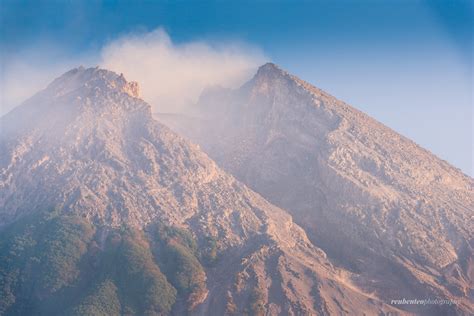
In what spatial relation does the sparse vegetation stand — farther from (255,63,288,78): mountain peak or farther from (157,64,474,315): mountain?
(255,63,288,78): mountain peak

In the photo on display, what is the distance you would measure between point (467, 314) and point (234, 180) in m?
49.3

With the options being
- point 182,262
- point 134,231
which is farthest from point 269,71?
point 182,262

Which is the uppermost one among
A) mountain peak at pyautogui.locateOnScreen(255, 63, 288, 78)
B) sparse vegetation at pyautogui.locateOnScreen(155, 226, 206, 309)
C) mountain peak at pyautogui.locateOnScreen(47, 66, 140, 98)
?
mountain peak at pyautogui.locateOnScreen(255, 63, 288, 78)

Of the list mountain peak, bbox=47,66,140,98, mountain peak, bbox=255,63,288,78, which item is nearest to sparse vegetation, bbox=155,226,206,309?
mountain peak, bbox=47,66,140,98

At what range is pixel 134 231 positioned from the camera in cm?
10662

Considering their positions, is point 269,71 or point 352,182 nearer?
point 352,182

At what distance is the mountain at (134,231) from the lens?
95188mm

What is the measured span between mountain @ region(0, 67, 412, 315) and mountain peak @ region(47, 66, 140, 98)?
3.58 m

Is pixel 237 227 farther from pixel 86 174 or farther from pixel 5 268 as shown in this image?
pixel 5 268

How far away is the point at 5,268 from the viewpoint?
99.1 m

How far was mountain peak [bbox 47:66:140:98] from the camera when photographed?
14462 centimetres

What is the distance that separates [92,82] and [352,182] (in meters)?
62.0

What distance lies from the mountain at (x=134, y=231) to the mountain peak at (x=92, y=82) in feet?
11.8

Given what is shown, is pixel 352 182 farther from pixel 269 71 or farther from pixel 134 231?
pixel 269 71
